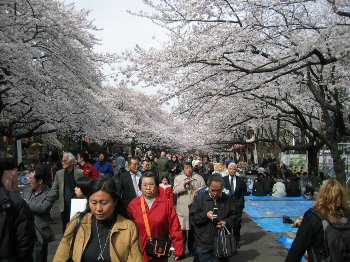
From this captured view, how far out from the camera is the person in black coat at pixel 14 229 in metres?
2.94

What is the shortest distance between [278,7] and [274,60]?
1.11 meters

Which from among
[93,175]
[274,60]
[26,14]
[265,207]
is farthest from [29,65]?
[265,207]

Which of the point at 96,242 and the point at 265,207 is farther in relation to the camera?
the point at 265,207

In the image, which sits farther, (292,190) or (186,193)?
(292,190)

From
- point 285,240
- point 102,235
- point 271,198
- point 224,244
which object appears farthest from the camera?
point 271,198

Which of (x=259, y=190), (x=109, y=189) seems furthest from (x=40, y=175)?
(x=259, y=190)

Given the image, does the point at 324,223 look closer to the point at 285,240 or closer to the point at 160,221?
the point at 160,221

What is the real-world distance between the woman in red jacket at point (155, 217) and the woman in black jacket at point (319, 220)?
55.5 inches

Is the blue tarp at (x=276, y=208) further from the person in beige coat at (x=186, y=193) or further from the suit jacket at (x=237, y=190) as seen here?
the person in beige coat at (x=186, y=193)

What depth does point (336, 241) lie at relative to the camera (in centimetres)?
286

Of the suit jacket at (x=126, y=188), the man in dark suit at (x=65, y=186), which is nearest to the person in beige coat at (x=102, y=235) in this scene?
the man in dark suit at (x=65, y=186)

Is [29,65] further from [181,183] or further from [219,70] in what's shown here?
[181,183]

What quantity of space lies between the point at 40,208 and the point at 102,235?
2.27 m

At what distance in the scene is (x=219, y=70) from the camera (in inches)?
352
